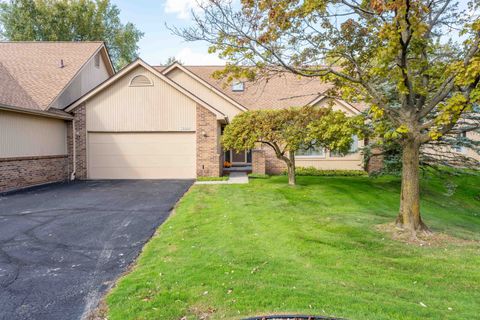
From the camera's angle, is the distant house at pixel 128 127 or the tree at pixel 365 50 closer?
the tree at pixel 365 50

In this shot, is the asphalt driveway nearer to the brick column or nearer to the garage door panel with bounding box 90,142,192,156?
the garage door panel with bounding box 90,142,192,156

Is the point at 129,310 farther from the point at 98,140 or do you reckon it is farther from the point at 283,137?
the point at 98,140

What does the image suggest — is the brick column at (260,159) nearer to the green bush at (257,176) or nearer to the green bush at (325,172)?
the green bush at (257,176)

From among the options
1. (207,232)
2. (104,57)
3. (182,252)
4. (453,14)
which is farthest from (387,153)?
(104,57)

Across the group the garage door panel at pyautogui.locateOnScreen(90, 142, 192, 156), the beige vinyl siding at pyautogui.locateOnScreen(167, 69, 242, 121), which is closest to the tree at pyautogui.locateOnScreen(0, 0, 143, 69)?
the beige vinyl siding at pyautogui.locateOnScreen(167, 69, 242, 121)

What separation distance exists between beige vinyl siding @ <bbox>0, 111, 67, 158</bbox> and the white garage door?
1327 millimetres

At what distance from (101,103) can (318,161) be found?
11.0 metres

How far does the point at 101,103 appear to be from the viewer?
15.6m

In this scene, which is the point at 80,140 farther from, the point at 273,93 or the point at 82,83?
the point at 273,93

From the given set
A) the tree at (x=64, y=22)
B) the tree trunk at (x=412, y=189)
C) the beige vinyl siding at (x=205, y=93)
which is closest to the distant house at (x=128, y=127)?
the beige vinyl siding at (x=205, y=93)

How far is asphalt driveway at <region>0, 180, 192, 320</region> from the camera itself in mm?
4195

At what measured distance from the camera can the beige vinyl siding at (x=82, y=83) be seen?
52.3 feet

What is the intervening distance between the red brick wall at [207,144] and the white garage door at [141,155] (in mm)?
459

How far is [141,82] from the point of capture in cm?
1545
